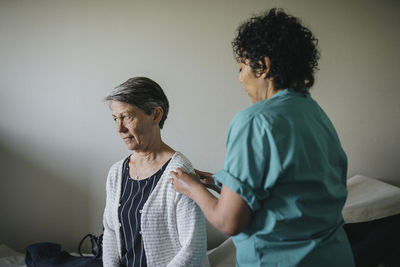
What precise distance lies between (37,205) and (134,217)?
1320 mm

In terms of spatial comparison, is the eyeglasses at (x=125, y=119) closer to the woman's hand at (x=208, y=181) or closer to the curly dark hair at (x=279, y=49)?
the woman's hand at (x=208, y=181)

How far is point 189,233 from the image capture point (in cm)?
117

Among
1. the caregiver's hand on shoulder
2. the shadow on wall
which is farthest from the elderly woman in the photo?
the shadow on wall

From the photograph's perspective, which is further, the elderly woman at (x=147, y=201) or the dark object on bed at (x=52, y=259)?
the dark object on bed at (x=52, y=259)

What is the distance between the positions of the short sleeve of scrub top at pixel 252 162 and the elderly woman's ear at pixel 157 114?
61 cm

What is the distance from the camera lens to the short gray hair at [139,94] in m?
1.25

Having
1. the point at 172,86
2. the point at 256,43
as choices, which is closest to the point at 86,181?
the point at 172,86

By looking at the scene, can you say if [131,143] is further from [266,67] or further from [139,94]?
[266,67]

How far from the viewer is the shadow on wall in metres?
2.21

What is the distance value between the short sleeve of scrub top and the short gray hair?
1.93 feet

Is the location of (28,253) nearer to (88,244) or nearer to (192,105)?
(88,244)

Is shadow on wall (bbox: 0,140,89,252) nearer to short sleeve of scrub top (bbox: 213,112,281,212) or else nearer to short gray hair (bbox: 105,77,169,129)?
short gray hair (bbox: 105,77,169,129)

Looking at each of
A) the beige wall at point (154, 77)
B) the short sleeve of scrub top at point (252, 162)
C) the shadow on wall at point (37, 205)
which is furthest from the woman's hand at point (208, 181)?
the shadow on wall at point (37, 205)

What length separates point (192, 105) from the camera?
214cm
